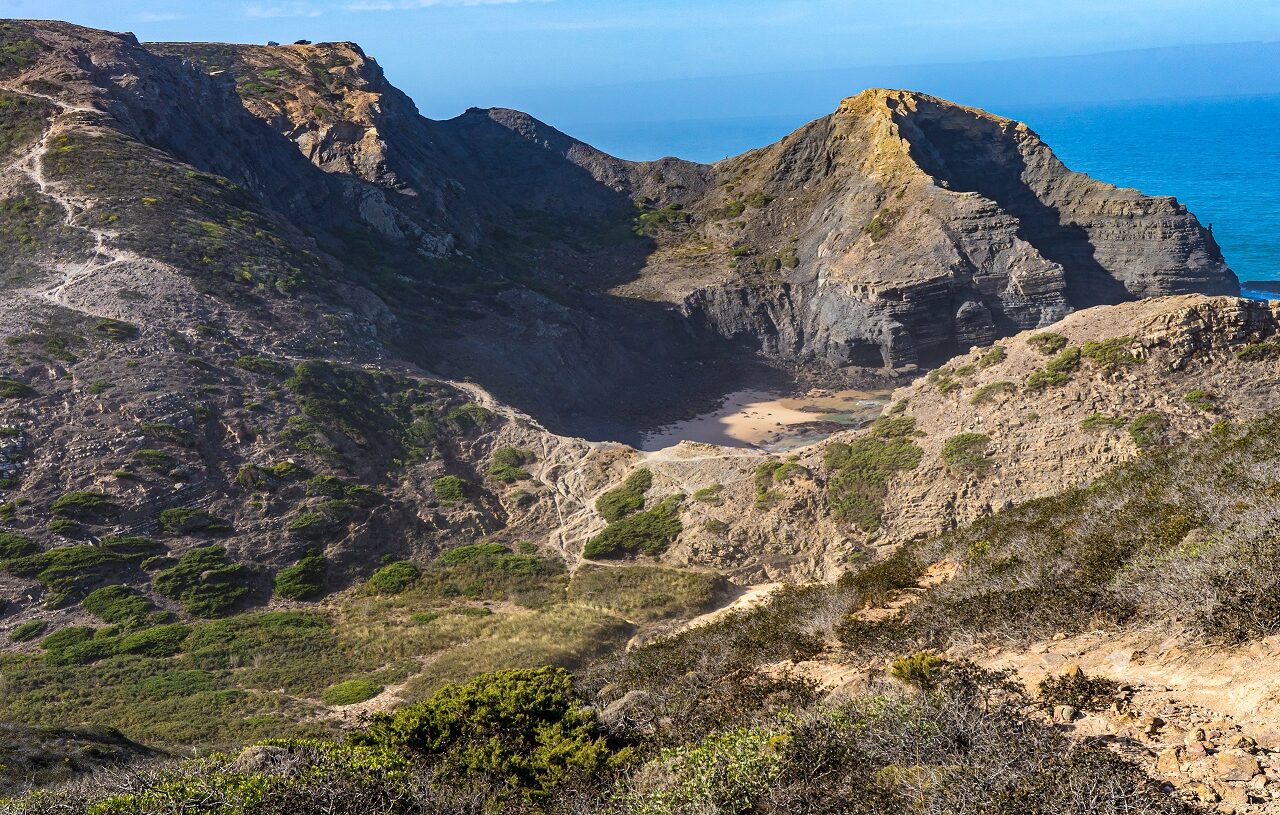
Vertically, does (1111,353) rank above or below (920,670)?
above

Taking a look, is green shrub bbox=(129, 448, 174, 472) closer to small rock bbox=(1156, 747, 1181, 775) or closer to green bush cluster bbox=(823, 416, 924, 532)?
green bush cluster bbox=(823, 416, 924, 532)

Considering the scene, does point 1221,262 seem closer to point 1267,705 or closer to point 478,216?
point 478,216

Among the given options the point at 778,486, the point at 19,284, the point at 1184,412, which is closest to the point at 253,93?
the point at 19,284

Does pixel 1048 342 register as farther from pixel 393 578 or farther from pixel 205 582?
pixel 205 582

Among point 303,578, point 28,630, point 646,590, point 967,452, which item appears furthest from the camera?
point 967,452

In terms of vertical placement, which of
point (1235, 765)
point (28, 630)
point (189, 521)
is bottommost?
point (28, 630)

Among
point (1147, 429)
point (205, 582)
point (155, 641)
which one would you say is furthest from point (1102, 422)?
point (155, 641)

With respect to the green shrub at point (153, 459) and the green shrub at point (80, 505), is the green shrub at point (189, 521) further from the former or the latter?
the green shrub at point (153, 459)
